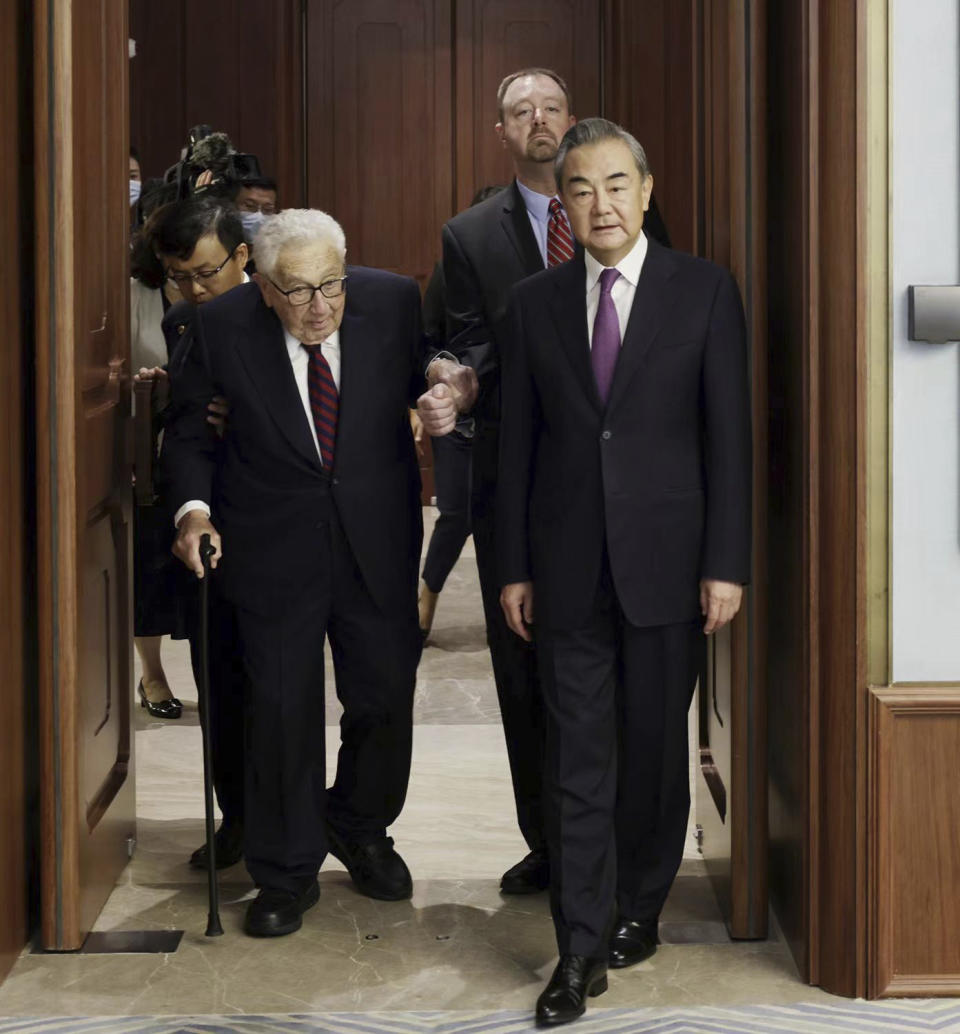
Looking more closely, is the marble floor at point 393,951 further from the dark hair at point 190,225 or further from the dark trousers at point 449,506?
the dark trousers at point 449,506

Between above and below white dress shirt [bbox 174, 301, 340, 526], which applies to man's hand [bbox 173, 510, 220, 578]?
below

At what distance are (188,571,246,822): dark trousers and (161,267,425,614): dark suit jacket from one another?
138mm

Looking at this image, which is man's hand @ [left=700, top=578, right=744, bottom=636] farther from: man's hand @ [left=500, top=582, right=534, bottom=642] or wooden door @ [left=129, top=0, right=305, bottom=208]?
wooden door @ [left=129, top=0, right=305, bottom=208]

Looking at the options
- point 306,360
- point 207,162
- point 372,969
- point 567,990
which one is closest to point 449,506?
point 207,162

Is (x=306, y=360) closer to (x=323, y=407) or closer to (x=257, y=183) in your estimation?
(x=323, y=407)

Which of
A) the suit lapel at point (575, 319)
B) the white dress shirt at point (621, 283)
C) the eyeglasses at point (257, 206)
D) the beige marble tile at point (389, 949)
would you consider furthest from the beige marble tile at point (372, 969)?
the eyeglasses at point (257, 206)

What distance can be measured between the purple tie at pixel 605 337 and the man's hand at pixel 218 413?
0.84 m

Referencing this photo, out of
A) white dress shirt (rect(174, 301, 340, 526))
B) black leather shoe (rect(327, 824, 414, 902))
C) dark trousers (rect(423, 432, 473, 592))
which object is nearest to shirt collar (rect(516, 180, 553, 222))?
white dress shirt (rect(174, 301, 340, 526))

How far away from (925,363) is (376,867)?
5.23 feet

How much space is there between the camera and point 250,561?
11.6 feet

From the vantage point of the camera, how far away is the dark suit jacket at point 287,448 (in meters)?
3.48

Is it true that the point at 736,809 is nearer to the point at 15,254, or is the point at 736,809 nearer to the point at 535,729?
the point at 535,729

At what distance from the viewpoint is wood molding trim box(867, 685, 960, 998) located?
3.07 m

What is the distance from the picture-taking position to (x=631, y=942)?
3334mm
